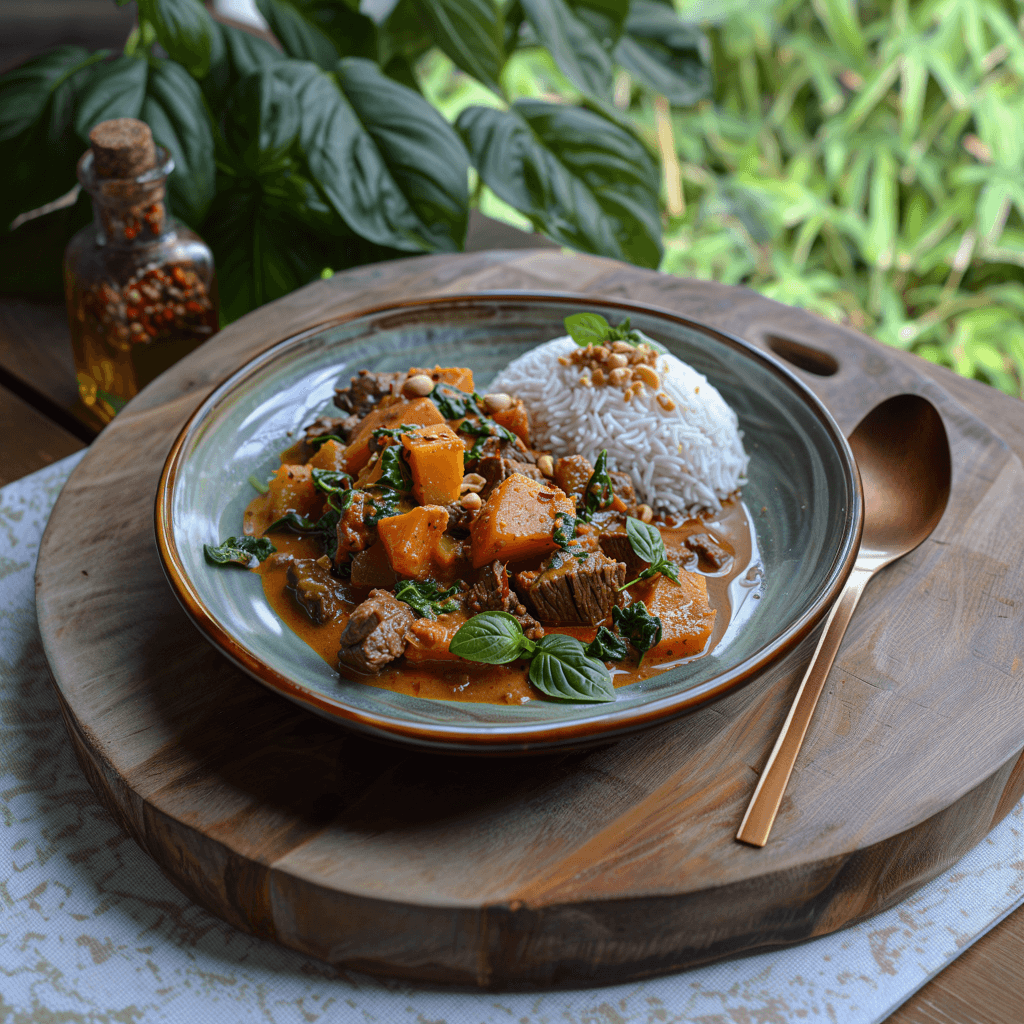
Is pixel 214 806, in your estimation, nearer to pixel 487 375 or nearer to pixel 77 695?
pixel 77 695

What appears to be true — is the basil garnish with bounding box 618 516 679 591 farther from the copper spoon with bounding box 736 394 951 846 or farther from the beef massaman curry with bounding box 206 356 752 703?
the copper spoon with bounding box 736 394 951 846

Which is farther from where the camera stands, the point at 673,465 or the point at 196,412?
the point at 673,465

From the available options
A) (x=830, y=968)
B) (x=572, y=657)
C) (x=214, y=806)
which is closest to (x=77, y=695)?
(x=214, y=806)

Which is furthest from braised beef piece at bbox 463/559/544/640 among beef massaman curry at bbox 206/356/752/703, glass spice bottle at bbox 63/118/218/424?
glass spice bottle at bbox 63/118/218/424

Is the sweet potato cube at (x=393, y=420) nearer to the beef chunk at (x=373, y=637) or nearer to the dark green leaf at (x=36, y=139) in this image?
the beef chunk at (x=373, y=637)

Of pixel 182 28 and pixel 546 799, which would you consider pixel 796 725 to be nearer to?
pixel 546 799

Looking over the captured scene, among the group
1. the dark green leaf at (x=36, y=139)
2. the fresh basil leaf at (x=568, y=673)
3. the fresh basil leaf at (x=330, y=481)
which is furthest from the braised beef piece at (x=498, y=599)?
the dark green leaf at (x=36, y=139)

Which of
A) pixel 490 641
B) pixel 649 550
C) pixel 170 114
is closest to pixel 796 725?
pixel 649 550
